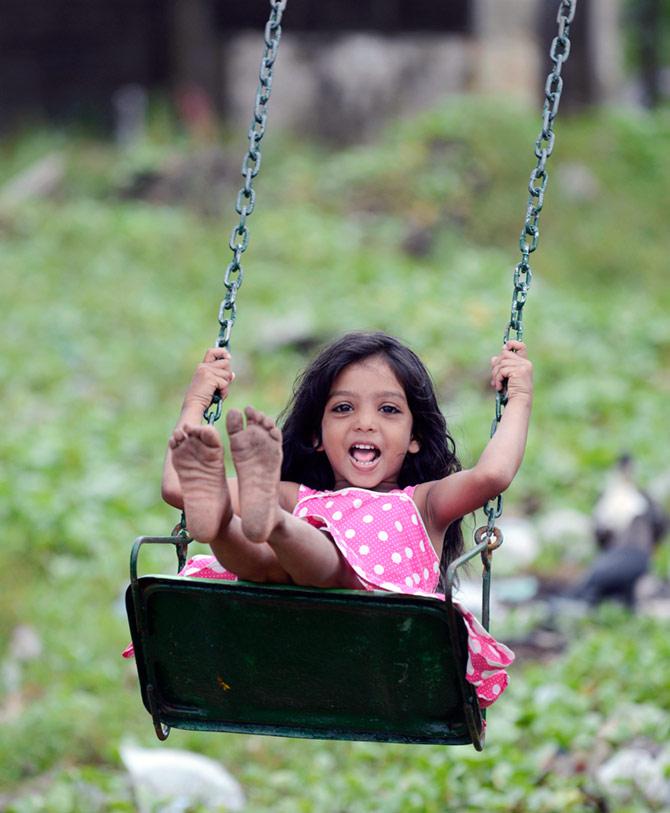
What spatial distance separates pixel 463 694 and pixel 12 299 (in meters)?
7.88

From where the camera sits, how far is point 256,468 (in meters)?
2.91

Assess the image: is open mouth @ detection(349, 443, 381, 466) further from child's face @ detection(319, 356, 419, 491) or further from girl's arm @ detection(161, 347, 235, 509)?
girl's arm @ detection(161, 347, 235, 509)

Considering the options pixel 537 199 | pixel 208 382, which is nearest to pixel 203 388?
pixel 208 382

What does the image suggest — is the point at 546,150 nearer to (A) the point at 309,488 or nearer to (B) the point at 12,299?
(A) the point at 309,488

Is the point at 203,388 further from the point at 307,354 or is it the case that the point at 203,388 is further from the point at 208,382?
the point at 307,354

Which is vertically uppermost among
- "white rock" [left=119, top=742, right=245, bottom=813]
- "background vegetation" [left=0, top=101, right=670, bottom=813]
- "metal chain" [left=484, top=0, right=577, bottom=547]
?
"metal chain" [left=484, top=0, right=577, bottom=547]

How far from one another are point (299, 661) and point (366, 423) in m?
0.59

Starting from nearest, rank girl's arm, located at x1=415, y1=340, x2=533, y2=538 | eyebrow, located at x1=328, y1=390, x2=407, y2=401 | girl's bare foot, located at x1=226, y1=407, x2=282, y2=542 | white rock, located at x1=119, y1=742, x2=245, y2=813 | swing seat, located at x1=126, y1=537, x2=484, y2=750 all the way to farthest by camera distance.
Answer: girl's bare foot, located at x1=226, y1=407, x2=282, y2=542 < swing seat, located at x1=126, y1=537, x2=484, y2=750 < girl's arm, located at x1=415, y1=340, x2=533, y2=538 < eyebrow, located at x1=328, y1=390, x2=407, y2=401 < white rock, located at x1=119, y1=742, x2=245, y2=813

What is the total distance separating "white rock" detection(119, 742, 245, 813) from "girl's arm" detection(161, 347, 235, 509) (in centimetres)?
226

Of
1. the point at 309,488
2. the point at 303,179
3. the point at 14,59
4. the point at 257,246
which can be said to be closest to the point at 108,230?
the point at 257,246

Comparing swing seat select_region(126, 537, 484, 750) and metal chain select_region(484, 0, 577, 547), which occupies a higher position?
metal chain select_region(484, 0, 577, 547)

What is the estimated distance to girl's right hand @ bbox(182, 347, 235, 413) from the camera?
10.8ft

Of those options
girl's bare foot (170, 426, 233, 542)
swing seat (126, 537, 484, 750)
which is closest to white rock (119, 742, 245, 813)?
swing seat (126, 537, 484, 750)

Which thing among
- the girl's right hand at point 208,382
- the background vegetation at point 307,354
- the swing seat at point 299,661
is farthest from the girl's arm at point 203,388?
the background vegetation at point 307,354
